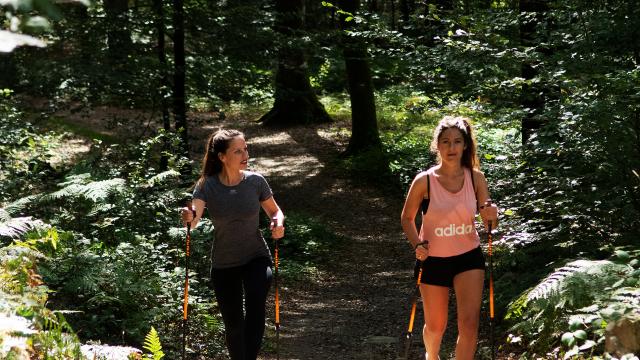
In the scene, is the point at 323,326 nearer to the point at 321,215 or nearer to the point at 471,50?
the point at 471,50

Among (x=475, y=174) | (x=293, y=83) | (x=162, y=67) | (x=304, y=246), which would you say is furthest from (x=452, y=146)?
(x=293, y=83)

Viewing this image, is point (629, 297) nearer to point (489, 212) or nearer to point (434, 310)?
point (489, 212)

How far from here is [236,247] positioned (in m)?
6.05

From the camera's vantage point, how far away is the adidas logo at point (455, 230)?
18.3 ft

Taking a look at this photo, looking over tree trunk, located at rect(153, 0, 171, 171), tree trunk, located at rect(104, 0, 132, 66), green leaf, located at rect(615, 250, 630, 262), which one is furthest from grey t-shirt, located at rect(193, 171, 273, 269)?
tree trunk, located at rect(104, 0, 132, 66)

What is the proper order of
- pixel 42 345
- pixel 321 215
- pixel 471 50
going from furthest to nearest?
pixel 321 215, pixel 471 50, pixel 42 345

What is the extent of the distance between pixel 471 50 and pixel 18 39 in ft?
23.1

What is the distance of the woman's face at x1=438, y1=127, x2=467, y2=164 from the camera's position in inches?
Answer: 223

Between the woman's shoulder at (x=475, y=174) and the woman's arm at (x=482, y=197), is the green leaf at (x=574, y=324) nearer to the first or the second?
the woman's arm at (x=482, y=197)

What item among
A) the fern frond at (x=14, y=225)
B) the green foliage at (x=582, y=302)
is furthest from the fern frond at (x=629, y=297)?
the fern frond at (x=14, y=225)

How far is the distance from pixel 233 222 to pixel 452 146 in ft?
5.94

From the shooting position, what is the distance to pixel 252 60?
48.6 ft

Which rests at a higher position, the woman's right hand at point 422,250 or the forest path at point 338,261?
the woman's right hand at point 422,250

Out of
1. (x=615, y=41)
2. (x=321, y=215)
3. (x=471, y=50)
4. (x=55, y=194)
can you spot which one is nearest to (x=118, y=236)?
(x=55, y=194)
